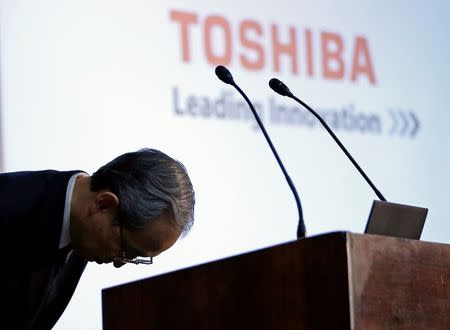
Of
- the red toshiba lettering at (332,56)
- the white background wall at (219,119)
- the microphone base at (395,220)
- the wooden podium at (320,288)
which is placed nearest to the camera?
the wooden podium at (320,288)

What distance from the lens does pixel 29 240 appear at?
→ 2.65m

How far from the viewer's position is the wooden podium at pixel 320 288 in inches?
86.2

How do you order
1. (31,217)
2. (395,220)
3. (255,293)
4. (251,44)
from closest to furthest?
1. (255,293)
2. (395,220)
3. (31,217)
4. (251,44)

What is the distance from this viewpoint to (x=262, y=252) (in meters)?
2.32

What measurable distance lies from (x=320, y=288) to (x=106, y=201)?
67 centimetres

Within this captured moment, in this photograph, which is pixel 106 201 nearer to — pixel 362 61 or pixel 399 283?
pixel 399 283

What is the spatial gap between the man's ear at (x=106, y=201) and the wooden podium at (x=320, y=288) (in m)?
0.23

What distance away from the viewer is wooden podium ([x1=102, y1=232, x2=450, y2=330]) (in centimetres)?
219

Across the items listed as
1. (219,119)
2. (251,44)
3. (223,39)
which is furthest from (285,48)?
(219,119)

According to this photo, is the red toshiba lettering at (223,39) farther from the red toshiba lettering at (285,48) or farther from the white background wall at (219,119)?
the red toshiba lettering at (285,48)

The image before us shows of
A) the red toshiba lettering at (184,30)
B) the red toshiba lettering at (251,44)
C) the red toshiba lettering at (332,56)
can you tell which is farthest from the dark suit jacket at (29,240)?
the red toshiba lettering at (332,56)

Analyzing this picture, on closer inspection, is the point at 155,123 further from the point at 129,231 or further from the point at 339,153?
the point at 129,231

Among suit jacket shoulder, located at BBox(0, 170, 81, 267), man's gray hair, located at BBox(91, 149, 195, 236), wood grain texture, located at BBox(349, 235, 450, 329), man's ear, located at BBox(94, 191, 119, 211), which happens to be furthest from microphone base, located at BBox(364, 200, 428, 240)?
suit jacket shoulder, located at BBox(0, 170, 81, 267)

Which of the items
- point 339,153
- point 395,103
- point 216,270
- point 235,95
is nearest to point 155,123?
point 235,95
